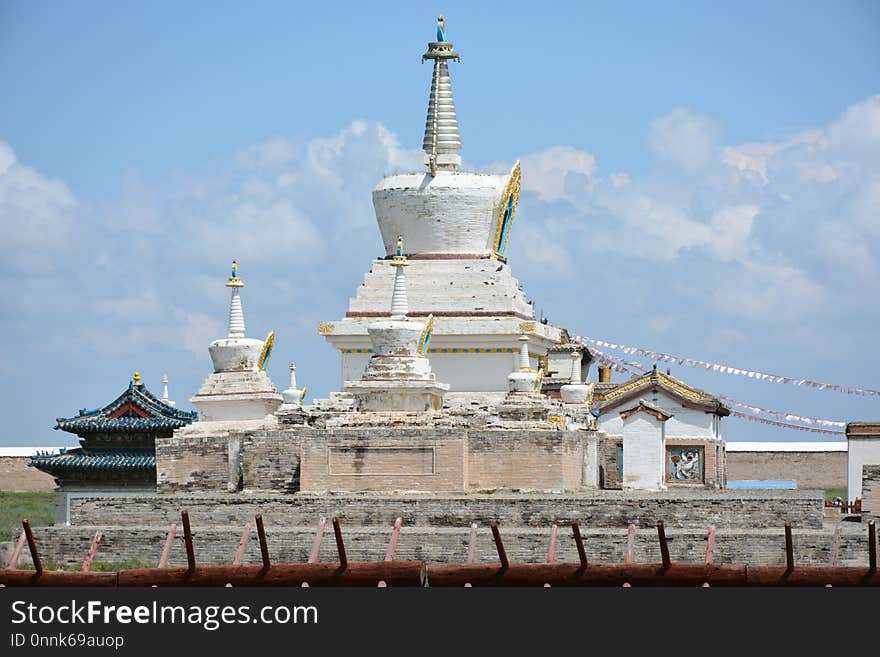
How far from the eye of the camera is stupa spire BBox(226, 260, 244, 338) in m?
33.5

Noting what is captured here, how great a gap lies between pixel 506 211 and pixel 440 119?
177cm

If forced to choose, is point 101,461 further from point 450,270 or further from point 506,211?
point 506,211

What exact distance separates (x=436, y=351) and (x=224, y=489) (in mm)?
3789

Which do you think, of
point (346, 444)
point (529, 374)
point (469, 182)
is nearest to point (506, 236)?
point (469, 182)

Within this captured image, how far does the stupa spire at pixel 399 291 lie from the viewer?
31544 mm

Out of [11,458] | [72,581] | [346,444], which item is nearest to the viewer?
[72,581]

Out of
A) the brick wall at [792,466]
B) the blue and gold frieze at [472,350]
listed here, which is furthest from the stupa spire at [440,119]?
the brick wall at [792,466]

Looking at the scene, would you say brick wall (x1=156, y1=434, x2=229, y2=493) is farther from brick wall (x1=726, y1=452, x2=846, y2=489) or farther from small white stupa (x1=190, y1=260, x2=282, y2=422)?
brick wall (x1=726, y1=452, x2=846, y2=489)

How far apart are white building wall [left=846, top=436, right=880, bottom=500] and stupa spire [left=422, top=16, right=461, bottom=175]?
9.26 m

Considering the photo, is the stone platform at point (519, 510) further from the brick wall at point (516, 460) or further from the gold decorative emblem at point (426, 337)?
the gold decorative emblem at point (426, 337)
